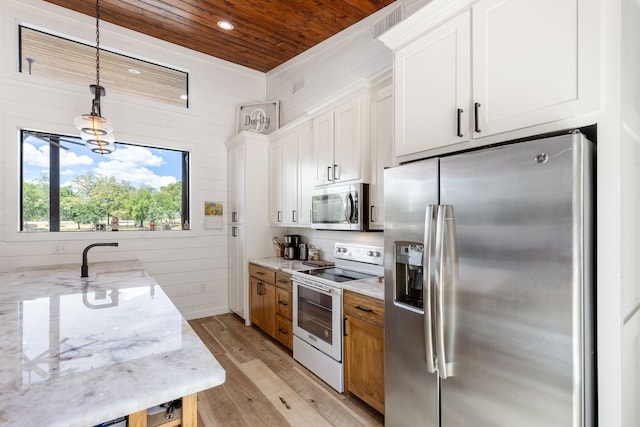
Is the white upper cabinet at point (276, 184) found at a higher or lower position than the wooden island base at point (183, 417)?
higher

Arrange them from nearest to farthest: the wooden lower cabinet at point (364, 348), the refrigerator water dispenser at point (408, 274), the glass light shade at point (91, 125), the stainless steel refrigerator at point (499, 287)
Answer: the stainless steel refrigerator at point (499, 287)
the refrigerator water dispenser at point (408, 274)
the wooden lower cabinet at point (364, 348)
the glass light shade at point (91, 125)

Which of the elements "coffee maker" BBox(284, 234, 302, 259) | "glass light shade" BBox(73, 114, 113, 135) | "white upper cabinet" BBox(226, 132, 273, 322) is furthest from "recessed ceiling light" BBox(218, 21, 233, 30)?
"coffee maker" BBox(284, 234, 302, 259)

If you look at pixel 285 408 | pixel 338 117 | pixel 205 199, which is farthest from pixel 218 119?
pixel 285 408

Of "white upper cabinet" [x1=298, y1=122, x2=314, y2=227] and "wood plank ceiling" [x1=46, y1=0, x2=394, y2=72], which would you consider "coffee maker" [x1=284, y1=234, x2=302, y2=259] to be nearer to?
"white upper cabinet" [x1=298, y1=122, x2=314, y2=227]

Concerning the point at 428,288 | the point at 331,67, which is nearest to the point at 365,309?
the point at 428,288

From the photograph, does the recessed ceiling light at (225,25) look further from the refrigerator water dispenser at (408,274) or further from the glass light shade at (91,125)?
the refrigerator water dispenser at (408,274)

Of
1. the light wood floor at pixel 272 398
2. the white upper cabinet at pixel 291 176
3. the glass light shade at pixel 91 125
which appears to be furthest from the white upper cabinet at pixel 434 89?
the glass light shade at pixel 91 125

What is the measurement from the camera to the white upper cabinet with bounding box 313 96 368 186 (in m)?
2.66

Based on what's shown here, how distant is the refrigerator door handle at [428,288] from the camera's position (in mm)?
1521

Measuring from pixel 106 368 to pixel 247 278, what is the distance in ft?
10.2

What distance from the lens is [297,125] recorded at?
11.8ft

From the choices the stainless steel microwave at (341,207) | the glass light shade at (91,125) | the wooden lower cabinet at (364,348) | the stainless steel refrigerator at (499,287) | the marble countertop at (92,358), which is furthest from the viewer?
the stainless steel microwave at (341,207)

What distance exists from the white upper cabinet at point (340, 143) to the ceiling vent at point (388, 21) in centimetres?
92

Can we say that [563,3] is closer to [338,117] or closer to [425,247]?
[425,247]
